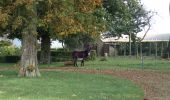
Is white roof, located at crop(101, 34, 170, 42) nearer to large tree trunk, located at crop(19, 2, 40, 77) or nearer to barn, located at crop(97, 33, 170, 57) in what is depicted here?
barn, located at crop(97, 33, 170, 57)

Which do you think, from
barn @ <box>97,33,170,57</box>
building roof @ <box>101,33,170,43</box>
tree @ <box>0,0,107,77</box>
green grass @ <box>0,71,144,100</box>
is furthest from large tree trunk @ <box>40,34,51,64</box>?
building roof @ <box>101,33,170,43</box>

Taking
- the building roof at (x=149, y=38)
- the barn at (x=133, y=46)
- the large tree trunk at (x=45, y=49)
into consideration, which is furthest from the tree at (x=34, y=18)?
the building roof at (x=149, y=38)

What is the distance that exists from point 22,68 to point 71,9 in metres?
3.83

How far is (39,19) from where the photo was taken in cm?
2389

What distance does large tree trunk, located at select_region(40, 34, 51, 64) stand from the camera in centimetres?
4191

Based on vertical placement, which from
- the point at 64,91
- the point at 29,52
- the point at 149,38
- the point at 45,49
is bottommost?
the point at 64,91

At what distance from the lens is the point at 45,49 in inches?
1674

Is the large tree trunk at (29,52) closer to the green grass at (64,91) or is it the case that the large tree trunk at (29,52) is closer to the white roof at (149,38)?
the green grass at (64,91)

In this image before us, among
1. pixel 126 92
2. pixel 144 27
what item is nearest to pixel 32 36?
pixel 126 92

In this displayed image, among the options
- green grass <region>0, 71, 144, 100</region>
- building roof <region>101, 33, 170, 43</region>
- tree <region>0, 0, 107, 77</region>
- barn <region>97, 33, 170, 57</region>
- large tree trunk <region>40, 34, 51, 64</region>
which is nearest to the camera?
green grass <region>0, 71, 144, 100</region>

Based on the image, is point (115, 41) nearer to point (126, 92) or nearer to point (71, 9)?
point (71, 9)

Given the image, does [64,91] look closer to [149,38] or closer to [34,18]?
[34,18]

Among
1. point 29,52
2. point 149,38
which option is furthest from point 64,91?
point 149,38

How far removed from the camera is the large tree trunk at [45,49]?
41.9m
